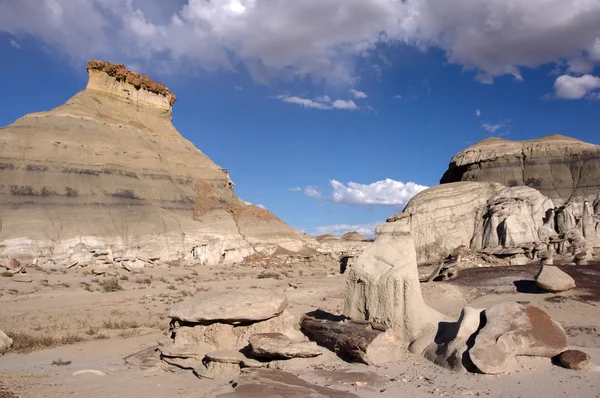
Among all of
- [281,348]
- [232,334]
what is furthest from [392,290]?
[232,334]

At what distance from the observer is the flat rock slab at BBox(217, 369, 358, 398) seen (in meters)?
6.17

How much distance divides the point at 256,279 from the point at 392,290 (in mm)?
20721

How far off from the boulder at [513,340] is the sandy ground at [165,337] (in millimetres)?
154

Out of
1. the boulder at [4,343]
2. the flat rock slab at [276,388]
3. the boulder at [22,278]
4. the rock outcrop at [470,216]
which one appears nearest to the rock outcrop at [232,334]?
the flat rock slab at [276,388]

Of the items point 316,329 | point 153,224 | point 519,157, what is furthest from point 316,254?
point 316,329

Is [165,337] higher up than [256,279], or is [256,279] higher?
[256,279]

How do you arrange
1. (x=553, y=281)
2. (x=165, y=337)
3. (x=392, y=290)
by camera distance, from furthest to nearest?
1. (x=553, y=281)
2. (x=165, y=337)
3. (x=392, y=290)

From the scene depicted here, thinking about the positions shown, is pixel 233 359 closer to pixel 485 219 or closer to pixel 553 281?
pixel 553 281

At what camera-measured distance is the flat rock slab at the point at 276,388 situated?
6.17m

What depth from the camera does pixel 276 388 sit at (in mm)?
6410

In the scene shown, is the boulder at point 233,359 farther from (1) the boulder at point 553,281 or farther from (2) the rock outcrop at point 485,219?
(2) the rock outcrop at point 485,219

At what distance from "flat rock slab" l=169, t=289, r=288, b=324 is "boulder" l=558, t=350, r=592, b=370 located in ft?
15.1

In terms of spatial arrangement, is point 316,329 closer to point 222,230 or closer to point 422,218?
point 422,218

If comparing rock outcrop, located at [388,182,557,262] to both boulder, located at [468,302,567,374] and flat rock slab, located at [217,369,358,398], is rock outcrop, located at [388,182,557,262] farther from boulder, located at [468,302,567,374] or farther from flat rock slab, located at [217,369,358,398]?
flat rock slab, located at [217,369,358,398]
